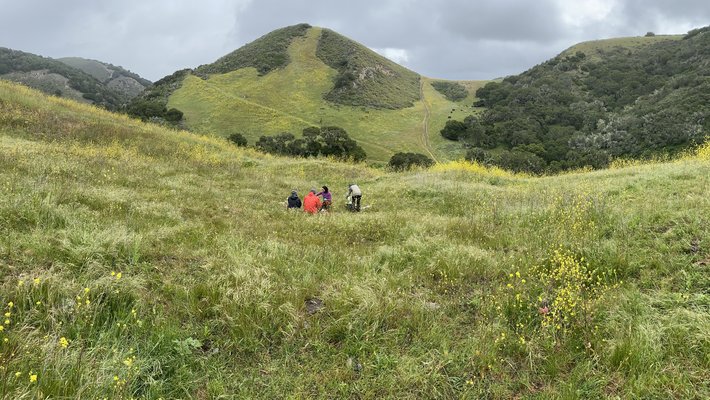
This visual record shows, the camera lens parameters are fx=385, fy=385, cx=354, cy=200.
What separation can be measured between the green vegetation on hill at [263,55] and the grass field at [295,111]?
249 cm

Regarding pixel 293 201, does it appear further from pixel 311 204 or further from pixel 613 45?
pixel 613 45

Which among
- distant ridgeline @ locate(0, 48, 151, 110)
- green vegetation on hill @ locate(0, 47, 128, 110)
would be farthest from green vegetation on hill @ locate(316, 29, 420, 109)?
green vegetation on hill @ locate(0, 47, 128, 110)

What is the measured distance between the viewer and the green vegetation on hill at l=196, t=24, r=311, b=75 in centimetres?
7619

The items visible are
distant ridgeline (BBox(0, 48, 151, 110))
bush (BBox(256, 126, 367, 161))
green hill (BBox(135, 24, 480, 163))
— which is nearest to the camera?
bush (BBox(256, 126, 367, 161))

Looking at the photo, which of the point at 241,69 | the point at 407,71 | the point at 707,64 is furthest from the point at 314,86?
the point at 707,64

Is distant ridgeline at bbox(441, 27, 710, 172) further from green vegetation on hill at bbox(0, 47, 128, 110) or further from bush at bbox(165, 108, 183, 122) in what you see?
green vegetation on hill at bbox(0, 47, 128, 110)

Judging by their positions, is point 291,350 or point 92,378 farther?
point 291,350

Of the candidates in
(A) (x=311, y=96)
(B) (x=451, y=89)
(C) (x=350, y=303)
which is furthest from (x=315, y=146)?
(B) (x=451, y=89)

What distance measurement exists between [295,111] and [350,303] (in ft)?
191

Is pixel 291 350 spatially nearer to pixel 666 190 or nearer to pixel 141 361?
pixel 141 361

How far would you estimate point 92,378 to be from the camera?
3275mm

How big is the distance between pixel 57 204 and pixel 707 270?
10.9m

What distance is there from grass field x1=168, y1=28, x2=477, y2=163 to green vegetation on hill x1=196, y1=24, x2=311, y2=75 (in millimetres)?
2489

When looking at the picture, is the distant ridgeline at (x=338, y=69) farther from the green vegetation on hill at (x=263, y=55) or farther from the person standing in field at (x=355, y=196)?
the person standing in field at (x=355, y=196)
